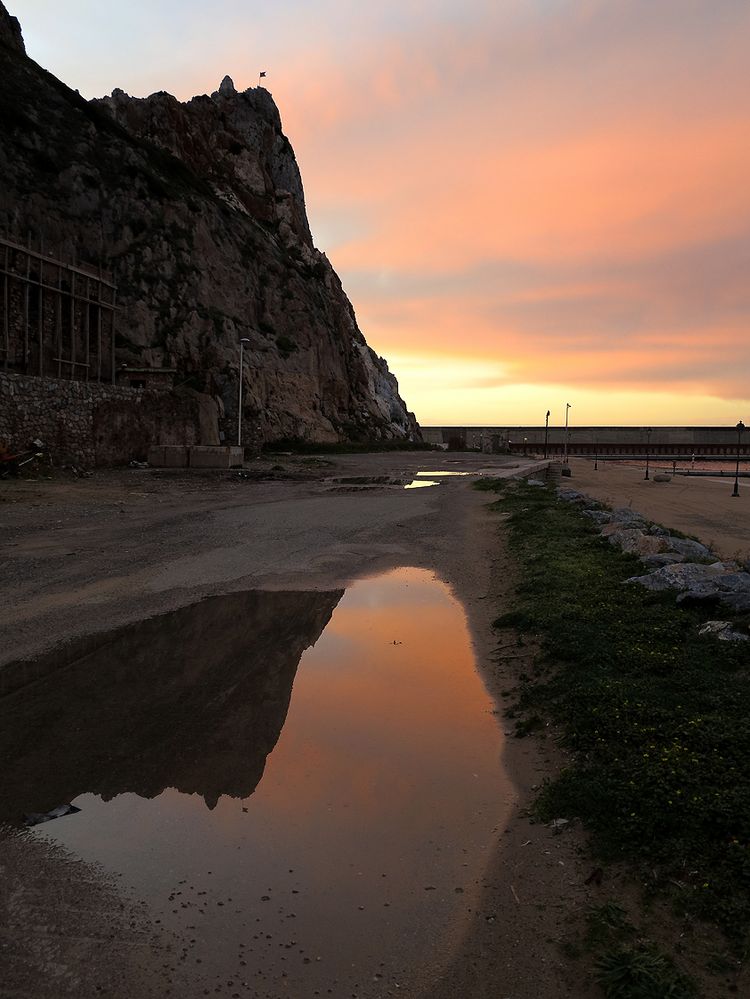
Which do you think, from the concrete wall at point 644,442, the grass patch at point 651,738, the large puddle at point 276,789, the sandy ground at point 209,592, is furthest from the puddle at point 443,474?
the concrete wall at point 644,442

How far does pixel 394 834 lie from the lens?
4406 mm

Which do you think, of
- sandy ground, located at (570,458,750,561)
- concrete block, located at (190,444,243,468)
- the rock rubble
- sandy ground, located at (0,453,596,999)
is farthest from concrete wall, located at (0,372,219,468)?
the rock rubble

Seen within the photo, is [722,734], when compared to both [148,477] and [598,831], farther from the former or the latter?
[148,477]

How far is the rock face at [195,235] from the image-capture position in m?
53.0

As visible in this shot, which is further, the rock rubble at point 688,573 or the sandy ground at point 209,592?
the rock rubble at point 688,573

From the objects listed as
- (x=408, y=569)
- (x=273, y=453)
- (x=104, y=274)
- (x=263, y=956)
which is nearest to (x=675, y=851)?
(x=263, y=956)

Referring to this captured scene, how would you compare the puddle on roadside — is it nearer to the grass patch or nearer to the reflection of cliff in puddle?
the grass patch

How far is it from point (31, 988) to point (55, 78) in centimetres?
7760

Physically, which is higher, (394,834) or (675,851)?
(675,851)

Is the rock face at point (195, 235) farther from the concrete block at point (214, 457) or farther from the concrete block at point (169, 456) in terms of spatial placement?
the concrete block at point (214, 457)

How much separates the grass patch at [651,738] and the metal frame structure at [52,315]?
120 ft

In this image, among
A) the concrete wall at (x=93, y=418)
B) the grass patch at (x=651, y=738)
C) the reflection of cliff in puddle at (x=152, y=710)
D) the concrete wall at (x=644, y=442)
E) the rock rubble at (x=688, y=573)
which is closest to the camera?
the grass patch at (x=651, y=738)

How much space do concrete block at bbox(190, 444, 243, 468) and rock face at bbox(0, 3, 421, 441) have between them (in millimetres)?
16710

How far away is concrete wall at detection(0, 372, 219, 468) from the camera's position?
97.0 ft
